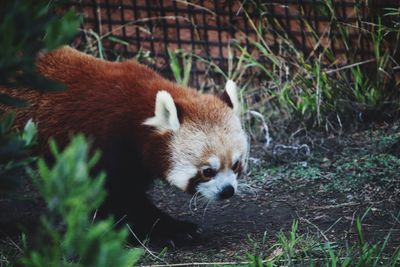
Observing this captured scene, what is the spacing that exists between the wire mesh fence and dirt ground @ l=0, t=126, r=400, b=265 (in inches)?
30.8

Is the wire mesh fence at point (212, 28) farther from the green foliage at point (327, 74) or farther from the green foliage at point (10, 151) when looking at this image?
the green foliage at point (10, 151)

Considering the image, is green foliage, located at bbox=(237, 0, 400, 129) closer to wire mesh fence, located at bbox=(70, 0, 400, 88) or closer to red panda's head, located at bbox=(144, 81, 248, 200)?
wire mesh fence, located at bbox=(70, 0, 400, 88)

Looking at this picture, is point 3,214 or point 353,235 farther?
point 3,214

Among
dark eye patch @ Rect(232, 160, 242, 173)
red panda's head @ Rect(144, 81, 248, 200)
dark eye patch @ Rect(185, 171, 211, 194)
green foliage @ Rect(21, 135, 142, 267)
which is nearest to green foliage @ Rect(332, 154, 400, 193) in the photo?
dark eye patch @ Rect(232, 160, 242, 173)

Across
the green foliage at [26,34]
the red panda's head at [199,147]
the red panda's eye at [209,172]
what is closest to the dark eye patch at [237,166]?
the red panda's head at [199,147]

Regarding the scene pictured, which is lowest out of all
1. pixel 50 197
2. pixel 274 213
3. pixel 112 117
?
pixel 274 213

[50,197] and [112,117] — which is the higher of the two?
[50,197]

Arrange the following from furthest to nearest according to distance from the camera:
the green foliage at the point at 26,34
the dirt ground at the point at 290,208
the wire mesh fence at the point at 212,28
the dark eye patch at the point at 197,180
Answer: the wire mesh fence at the point at 212,28 < the dark eye patch at the point at 197,180 < the dirt ground at the point at 290,208 < the green foliage at the point at 26,34

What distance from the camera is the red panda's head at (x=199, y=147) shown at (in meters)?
3.45

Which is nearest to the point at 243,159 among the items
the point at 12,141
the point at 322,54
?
the point at 322,54

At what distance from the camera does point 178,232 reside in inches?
139

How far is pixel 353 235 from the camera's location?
334 cm

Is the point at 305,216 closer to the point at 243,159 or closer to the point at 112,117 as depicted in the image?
the point at 243,159

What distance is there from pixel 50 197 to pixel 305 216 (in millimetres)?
2280
